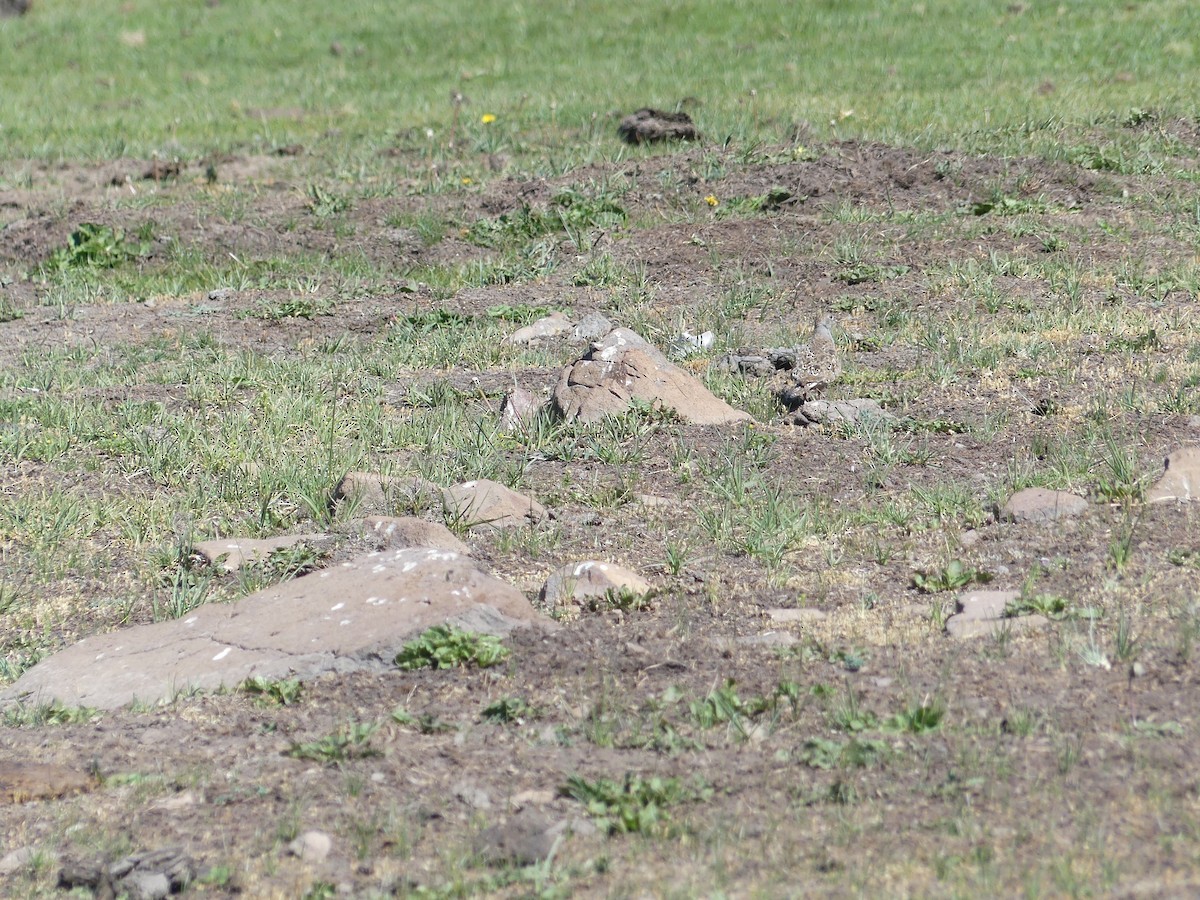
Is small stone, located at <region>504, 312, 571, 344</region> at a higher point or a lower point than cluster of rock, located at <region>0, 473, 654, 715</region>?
lower

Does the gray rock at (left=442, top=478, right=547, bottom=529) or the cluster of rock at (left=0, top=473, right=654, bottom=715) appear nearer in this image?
the cluster of rock at (left=0, top=473, right=654, bottom=715)

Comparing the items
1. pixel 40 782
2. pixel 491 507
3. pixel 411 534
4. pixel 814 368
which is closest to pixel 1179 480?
pixel 814 368

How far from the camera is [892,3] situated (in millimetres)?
15930

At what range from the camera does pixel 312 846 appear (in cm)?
348

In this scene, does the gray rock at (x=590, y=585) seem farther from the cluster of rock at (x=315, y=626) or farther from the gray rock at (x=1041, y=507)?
the gray rock at (x=1041, y=507)

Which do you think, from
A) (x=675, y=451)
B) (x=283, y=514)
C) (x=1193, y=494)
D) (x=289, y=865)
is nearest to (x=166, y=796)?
(x=289, y=865)

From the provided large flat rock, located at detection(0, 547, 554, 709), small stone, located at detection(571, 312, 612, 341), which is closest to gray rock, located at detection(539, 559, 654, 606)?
large flat rock, located at detection(0, 547, 554, 709)

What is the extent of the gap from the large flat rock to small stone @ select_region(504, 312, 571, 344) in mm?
3062

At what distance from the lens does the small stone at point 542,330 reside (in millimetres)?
7762

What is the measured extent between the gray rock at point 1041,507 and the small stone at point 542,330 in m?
3.18

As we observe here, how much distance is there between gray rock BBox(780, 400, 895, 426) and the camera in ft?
20.4

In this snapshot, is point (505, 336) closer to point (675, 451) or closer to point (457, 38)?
point (675, 451)

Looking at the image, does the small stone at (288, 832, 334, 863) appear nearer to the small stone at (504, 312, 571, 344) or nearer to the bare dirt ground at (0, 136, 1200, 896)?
the bare dirt ground at (0, 136, 1200, 896)

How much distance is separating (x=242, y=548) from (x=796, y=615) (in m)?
2.08
